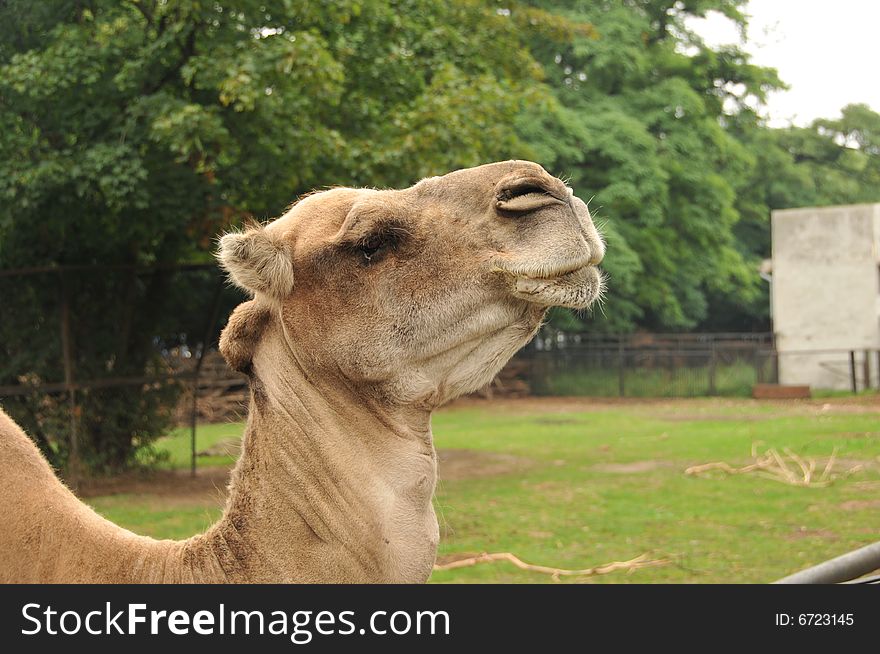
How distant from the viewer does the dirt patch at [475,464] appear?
557 inches

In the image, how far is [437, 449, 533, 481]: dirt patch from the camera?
46.4 feet

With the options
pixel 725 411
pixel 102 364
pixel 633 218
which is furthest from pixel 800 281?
pixel 102 364

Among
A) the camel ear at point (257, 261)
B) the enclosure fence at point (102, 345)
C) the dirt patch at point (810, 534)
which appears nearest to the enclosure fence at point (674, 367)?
the enclosure fence at point (102, 345)

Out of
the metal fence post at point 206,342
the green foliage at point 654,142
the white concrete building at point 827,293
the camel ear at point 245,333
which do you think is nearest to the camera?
the camel ear at point 245,333

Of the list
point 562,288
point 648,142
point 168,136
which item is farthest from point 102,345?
point 648,142

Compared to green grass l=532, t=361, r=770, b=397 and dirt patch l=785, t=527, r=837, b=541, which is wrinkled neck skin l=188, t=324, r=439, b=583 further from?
green grass l=532, t=361, r=770, b=397

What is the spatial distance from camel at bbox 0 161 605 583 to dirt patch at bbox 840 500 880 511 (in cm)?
945

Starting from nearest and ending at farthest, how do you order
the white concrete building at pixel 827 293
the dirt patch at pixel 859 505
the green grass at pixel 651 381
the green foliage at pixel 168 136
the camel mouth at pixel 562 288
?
the camel mouth at pixel 562 288, the green foliage at pixel 168 136, the dirt patch at pixel 859 505, the white concrete building at pixel 827 293, the green grass at pixel 651 381

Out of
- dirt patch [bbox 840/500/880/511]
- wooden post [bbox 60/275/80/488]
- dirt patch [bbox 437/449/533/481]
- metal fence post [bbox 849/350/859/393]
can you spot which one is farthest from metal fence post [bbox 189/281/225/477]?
metal fence post [bbox 849/350/859/393]

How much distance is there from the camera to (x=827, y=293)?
30.5 metres

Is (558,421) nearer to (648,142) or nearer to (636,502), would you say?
(648,142)

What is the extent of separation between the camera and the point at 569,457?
1630 centimetres

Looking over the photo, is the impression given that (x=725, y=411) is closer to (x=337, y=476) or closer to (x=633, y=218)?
(x=633, y=218)

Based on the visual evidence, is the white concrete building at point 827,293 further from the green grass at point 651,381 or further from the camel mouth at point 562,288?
the camel mouth at point 562,288
